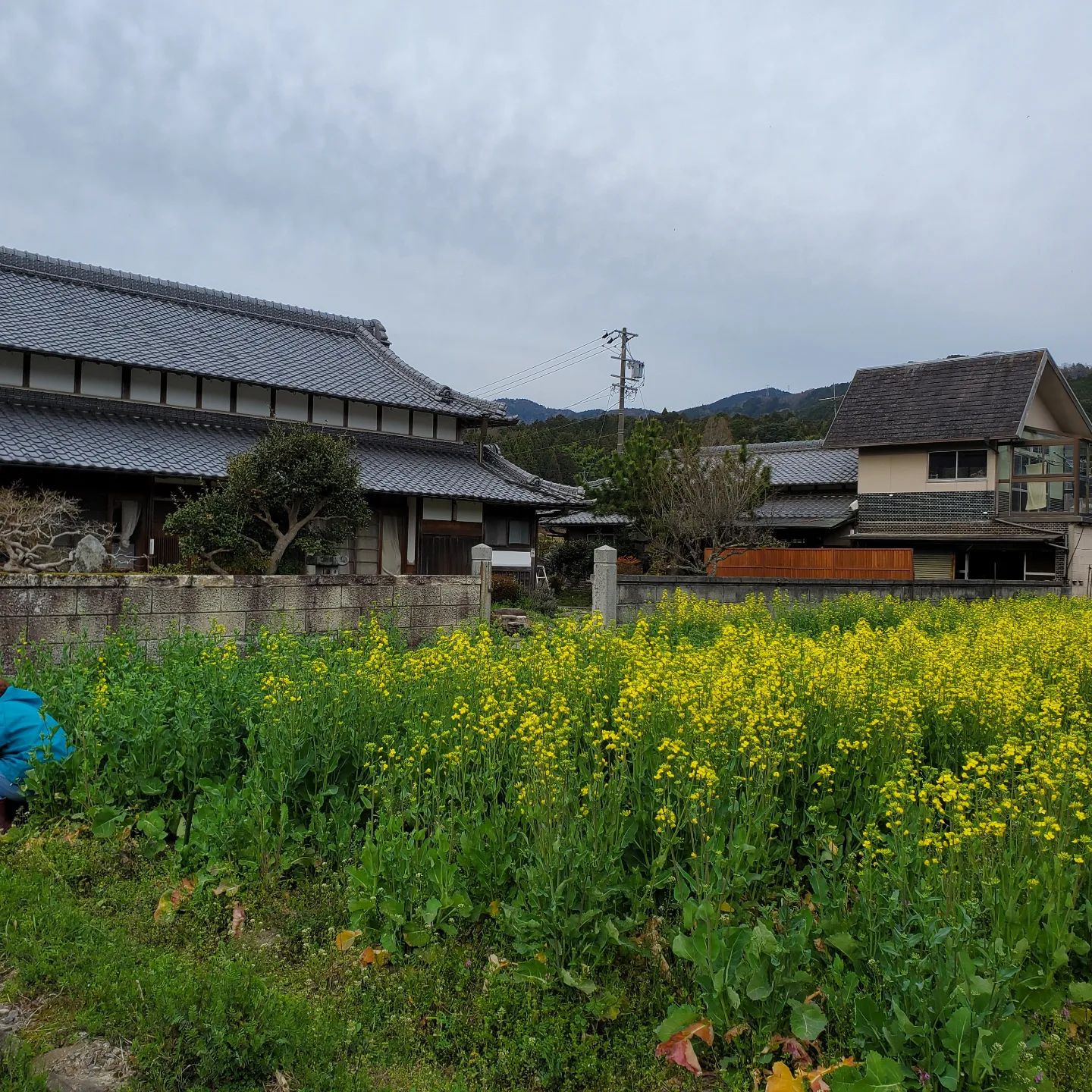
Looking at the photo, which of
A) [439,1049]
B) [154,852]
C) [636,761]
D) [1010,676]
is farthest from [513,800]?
[1010,676]

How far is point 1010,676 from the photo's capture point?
602 cm

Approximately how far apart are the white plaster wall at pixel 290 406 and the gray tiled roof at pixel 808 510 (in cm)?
1522

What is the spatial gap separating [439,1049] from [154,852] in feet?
7.58

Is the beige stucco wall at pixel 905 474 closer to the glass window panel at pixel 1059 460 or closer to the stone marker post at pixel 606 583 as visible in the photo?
the glass window panel at pixel 1059 460

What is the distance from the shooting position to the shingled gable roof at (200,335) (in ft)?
63.9

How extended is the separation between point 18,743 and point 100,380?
16040 millimetres

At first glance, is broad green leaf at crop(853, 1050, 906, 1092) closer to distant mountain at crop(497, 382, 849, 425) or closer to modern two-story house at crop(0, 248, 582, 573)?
modern two-story house at crop(0, 248, 582, 573)

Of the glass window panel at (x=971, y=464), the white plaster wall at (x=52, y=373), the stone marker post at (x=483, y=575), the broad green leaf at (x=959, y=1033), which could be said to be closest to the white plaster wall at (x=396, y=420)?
the white plaster wall at (x=52, y=373)

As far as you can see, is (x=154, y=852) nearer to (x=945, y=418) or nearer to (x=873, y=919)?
(x=873, y=919)

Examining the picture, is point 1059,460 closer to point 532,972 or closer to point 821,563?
point 821,563

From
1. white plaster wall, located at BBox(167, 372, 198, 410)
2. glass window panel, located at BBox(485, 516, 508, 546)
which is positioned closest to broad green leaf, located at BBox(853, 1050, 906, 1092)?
white plaster wall, located at BBox(167, 372, 198, 410)

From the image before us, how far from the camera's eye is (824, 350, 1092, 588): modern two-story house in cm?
2734

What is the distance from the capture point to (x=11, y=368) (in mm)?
18234

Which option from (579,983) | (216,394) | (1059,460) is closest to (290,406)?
(216,394)
